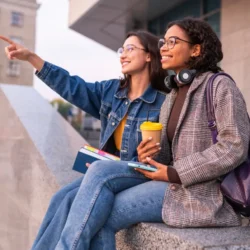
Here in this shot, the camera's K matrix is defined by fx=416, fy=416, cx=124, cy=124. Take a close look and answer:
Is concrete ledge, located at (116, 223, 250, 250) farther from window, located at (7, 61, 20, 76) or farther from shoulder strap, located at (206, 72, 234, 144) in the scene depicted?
window, located at (7, 61, 20, 76)

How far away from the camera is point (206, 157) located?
2.02m

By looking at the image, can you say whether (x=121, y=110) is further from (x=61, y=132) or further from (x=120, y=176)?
(x=61, y=132)

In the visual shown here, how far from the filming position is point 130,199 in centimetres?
214

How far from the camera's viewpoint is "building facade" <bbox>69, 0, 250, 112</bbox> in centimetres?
782

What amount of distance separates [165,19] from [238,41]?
403 centimetres

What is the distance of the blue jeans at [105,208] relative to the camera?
6.68 feet

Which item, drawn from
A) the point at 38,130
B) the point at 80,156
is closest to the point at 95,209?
the point at 80,156

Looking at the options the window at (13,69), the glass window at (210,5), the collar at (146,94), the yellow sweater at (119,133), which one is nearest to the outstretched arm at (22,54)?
the collar at (146,94)

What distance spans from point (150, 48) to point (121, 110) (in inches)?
19.9

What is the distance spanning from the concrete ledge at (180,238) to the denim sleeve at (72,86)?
3.71 ft

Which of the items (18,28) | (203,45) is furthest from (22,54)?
(18,28)

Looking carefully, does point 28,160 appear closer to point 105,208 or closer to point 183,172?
point 105,208

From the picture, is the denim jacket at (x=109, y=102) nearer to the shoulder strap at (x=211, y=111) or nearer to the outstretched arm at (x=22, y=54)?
the outstretched arm at (x=22, y=54)

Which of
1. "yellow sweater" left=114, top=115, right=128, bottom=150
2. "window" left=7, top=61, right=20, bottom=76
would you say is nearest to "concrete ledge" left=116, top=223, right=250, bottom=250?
"yellow sweater" left=114, top=115, right=128, bottom=150
